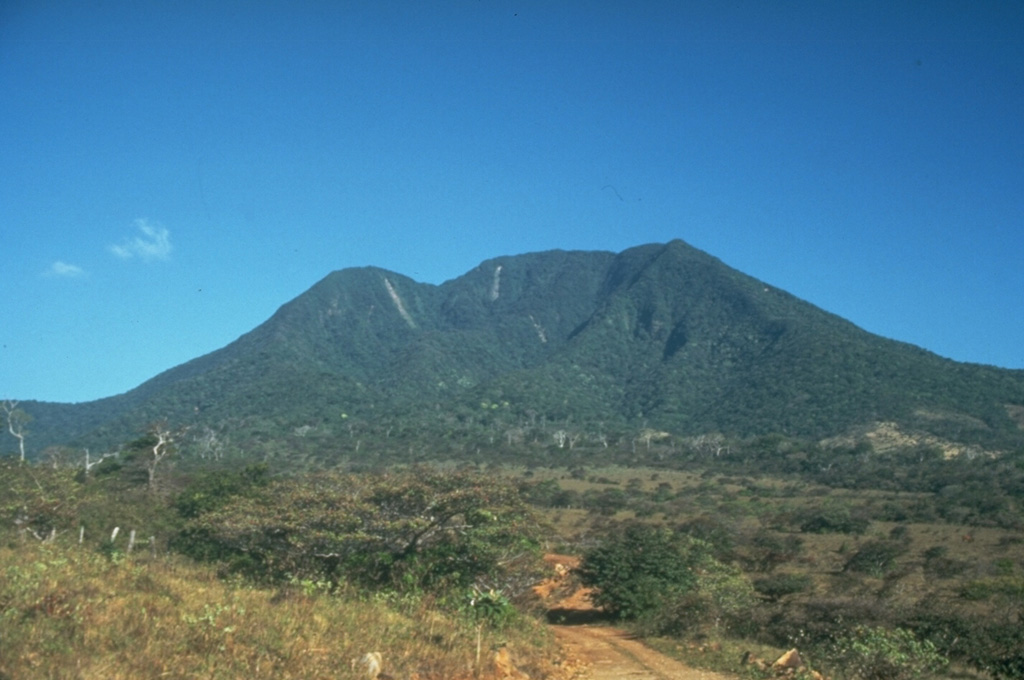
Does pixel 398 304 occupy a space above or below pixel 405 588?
above

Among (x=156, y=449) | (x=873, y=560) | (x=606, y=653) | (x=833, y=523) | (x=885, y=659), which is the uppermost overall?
(x=156, y=449)

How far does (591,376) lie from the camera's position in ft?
422

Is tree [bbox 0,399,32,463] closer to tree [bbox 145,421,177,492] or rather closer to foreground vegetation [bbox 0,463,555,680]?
tree [bbox 145,421,177,492]

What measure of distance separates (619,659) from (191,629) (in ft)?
23.0

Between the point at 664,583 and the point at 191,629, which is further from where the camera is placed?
the point at 664,583

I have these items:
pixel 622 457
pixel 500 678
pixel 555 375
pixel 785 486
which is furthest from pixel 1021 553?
pixel 555 375

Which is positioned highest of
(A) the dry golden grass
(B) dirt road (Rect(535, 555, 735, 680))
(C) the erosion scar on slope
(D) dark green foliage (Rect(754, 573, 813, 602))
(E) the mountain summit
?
(C) the erosion scar on slope

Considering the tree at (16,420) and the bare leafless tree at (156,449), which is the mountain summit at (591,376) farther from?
the tree at (16,420)

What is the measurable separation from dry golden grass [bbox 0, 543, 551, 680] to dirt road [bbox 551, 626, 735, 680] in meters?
1.22

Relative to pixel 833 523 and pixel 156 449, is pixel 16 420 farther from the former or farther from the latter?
pixel 833 523

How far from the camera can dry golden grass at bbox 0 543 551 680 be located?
19.6ft

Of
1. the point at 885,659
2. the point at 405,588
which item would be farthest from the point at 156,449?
the point at 885,659

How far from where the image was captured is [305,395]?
106 m

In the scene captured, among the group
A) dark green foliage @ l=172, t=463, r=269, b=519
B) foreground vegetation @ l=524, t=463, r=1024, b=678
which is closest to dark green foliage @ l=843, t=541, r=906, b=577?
foreground vegetation @ l=524, t=463, r=1024, b=678
